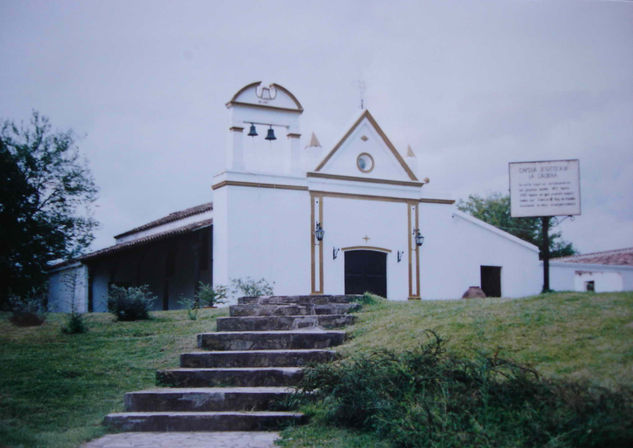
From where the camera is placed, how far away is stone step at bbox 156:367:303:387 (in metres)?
7.48

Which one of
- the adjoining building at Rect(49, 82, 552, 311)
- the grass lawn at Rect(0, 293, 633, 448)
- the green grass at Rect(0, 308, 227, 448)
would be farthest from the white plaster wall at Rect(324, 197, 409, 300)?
the grass lawn at Rect(0, 293, 633, 448)

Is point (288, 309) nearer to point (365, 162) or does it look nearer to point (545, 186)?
point (545, 186)

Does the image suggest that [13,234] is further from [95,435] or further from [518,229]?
[518,229]

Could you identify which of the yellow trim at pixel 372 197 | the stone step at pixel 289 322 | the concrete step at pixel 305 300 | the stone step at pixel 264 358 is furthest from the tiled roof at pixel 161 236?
the stone step at pixel 264 358

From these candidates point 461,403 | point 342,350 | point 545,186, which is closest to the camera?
point 461,403

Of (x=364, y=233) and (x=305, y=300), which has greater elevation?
(x=364, y=233)

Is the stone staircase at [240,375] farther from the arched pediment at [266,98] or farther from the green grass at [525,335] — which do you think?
the arched pediment at [266,98]

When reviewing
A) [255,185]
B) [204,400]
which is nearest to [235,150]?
[255,185]

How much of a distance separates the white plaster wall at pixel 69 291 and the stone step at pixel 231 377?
45.0 feet

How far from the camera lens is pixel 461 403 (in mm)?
5359

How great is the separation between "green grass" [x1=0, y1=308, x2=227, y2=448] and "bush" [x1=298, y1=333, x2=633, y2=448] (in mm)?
2306

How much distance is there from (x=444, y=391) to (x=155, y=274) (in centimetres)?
1874

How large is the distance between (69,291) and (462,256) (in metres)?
12.7

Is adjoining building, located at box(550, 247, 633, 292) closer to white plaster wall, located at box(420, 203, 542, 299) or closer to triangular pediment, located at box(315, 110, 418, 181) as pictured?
white plaster wall, located at box(420, 203, 542, 299)
